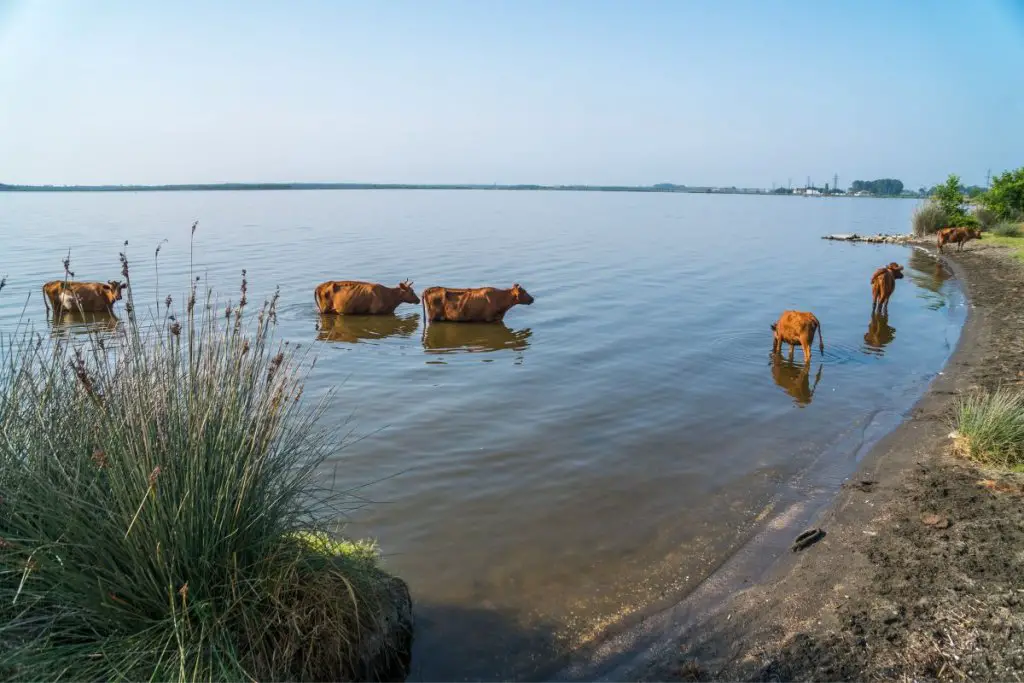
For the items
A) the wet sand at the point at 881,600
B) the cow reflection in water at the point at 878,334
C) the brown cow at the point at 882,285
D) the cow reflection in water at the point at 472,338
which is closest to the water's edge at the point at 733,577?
the wet sand at the point at 881,600

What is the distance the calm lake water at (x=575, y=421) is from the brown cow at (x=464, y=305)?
1.62 feet

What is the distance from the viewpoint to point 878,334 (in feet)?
53.6

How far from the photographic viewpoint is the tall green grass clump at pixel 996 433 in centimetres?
723

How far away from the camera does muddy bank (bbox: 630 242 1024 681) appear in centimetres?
423

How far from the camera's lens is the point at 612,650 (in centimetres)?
493

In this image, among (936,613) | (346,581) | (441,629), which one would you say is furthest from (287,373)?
(936,613)

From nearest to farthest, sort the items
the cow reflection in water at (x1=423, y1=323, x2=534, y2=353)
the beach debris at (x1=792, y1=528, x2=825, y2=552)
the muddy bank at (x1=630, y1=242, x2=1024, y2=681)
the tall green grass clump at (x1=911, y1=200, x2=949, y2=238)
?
1. the muddy bank at (x1=630, y1=242, x2=1024, y2=681)
2. the beach debris at (x1=792, y1=528, x2=825, y2=552)
3. the cow reflection in water at (x1=423, y1=323, x2=534, y2=353)
4. the tall green grass clump at (x1=911, y1=200, x2=949, y2=238)

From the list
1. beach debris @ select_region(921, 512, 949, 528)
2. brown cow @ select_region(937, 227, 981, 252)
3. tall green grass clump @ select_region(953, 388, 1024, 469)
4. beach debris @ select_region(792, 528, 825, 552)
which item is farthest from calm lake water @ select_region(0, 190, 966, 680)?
brown cow @ select_region(937, 227, 981, 252)

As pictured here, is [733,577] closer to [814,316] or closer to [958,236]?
[814,316]

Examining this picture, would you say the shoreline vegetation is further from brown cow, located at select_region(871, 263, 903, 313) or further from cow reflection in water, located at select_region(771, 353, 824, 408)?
brown cow, located at select_region(871, 263, 903, 313)

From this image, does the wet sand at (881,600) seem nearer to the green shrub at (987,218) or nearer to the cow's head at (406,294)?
the cow's head at (406,294)

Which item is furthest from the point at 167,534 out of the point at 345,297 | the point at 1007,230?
the point at 1007,230

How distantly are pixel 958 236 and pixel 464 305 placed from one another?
89.5 feet

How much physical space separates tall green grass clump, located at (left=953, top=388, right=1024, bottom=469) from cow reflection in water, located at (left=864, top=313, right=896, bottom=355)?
709cm
